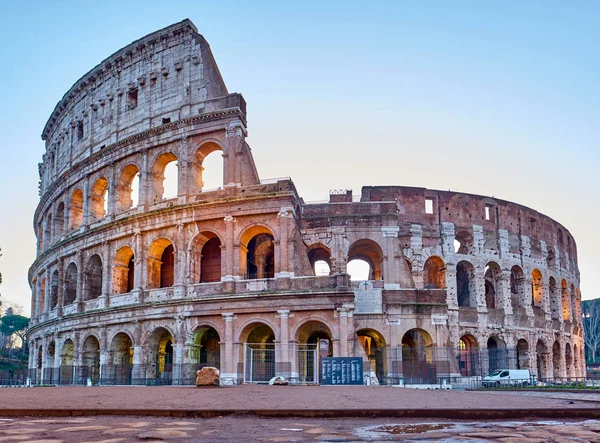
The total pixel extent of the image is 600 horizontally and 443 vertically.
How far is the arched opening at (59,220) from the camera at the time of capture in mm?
33562

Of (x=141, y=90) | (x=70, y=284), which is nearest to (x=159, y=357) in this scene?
(x=70, y=284)

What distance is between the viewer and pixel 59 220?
111 ft

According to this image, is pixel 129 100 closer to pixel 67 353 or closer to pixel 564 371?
pixel 67 353

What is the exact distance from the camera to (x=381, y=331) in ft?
86.5

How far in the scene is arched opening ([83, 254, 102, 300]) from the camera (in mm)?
29078

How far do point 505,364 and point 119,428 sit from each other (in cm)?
2822

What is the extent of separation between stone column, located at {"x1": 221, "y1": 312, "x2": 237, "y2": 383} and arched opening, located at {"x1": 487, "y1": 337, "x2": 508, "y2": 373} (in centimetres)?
1399

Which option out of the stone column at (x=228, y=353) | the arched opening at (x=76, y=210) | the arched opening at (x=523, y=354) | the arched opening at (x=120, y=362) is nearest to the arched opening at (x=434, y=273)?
the arched opening at (x=523, y=354)

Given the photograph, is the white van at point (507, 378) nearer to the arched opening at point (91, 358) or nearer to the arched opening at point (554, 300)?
the arched opening at point (554, 300)

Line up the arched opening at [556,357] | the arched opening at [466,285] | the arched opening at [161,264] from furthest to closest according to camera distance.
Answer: the arched opening at [556,357] → the arched opening at [466,285] → the arched opening at [161,264]

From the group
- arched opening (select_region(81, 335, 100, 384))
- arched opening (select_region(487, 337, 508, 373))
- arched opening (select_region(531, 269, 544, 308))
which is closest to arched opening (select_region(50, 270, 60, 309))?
arched opening (select_region(81, 335, 100, 384))

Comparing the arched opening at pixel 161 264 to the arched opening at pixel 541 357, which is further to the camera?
the arched opening at pixel 541 357

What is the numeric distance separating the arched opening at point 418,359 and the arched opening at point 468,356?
7.15 ft

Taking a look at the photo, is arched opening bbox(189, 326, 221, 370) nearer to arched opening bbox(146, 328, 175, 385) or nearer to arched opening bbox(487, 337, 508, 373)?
arched opening bbox(146, 328, 175, 385)
